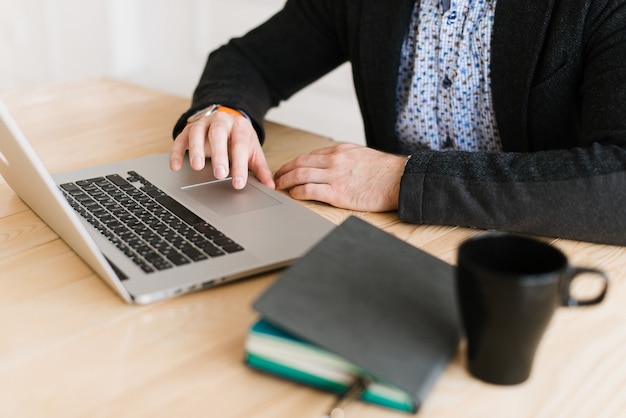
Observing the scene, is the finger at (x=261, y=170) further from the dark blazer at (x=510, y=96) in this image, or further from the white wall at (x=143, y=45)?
the white wall at (x=143, y=45)

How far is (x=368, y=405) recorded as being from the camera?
1.94ft

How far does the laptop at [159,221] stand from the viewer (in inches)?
28.9

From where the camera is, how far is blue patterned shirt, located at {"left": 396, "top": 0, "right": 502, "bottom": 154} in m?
1.17

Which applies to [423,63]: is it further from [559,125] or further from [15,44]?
[15,44]

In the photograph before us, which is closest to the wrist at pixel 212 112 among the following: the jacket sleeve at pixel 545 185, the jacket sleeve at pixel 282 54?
the jacket sleeve at pixel 282 54

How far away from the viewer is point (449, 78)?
Answer: 1.21 m

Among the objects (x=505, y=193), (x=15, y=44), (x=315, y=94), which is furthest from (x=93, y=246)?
(x=15, y=44)

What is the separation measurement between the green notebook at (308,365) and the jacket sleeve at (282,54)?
0.75 m

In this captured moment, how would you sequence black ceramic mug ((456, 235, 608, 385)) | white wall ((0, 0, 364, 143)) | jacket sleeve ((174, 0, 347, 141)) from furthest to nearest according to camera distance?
white wall ((0, 0, 364, 143)), jacket sleeve ((174, 0, 347, 141)), black ceramic mug ((456, 235, 608, 385))

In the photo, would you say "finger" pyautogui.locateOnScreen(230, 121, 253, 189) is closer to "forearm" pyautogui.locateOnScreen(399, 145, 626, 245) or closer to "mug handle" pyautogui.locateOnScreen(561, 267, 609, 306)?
"forearm" pyautogui.locateOnScreen(399, 145, 626, 245)

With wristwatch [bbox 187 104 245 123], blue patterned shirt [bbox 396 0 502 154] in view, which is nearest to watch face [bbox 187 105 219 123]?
wristwatch [bbox 187 104 245 123]

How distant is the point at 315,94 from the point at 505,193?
142 centimetres

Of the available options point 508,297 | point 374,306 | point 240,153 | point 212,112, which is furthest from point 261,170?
point 508,297

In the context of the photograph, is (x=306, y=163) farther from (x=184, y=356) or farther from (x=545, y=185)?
(x=184, y=356)
